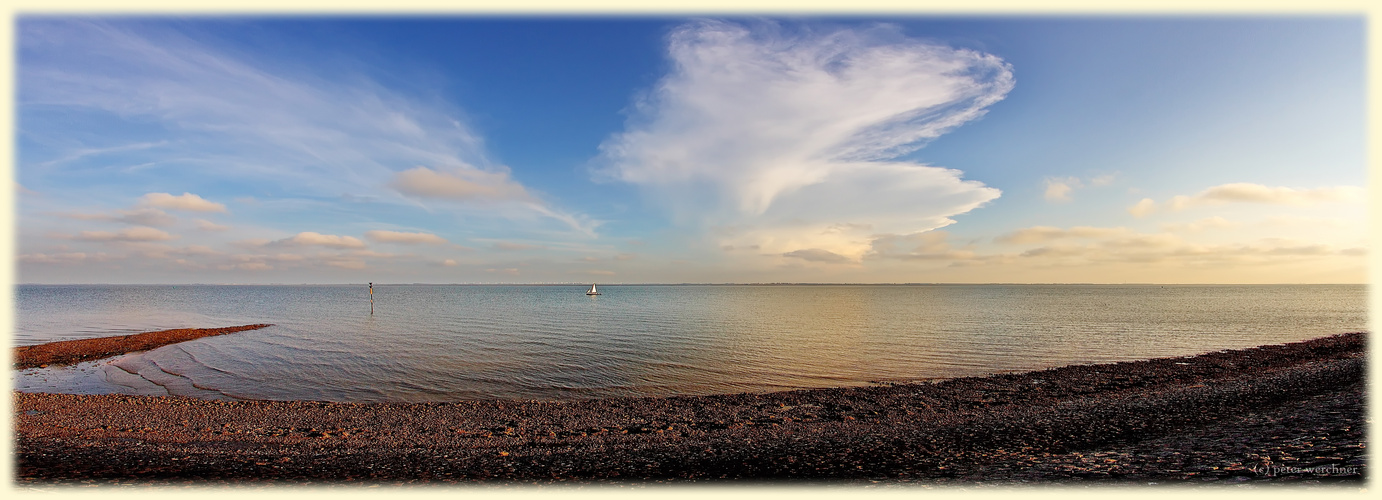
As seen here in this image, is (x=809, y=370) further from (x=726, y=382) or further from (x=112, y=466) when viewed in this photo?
(x=112, y=466)

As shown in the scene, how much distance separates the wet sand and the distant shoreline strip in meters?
15.5

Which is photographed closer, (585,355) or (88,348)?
(585,355)

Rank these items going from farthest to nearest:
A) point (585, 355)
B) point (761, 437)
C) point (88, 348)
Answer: point (88, 348)
point (585, 355)
point (761, 437)

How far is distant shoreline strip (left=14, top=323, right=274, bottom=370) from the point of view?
93.6ft

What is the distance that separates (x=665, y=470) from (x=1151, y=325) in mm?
63201

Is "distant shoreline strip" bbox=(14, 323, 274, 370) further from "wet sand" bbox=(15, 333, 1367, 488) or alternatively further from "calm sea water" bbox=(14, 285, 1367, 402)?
"wet sand" bbox=(15, 333, 1367, 488)

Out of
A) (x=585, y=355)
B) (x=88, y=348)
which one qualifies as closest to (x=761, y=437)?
(x=585, y=355)

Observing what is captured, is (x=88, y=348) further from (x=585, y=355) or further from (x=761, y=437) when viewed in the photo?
(x=761, y=437)

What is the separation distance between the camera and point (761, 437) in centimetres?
1364

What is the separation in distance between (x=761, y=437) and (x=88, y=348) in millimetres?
44228

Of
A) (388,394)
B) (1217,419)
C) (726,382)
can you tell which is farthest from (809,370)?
(388,394)

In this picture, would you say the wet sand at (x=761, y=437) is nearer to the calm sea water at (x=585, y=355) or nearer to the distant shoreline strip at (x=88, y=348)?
the calm sea water at (x=585, y=355)
